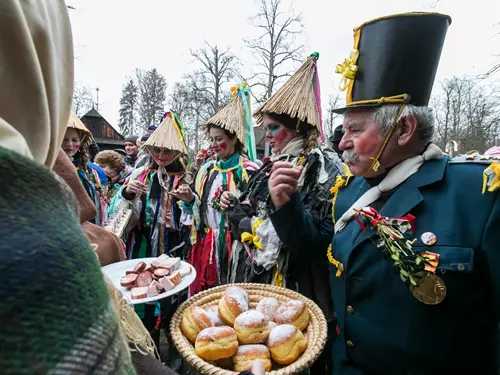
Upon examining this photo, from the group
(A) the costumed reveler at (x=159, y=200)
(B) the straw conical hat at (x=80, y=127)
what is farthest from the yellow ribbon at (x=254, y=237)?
(B) the straw conical hat at (x=80, y=127)

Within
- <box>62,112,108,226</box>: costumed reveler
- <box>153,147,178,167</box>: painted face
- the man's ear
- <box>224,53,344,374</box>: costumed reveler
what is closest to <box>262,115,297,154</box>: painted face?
<box>224,53,344,374</box>: costumed reveler

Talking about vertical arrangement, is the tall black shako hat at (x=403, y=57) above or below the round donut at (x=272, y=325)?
above

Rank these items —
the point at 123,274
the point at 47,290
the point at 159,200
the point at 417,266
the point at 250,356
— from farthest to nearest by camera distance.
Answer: the point at 159,200, the point at 123,274, the point at 250,356, the point at 417,266, the point at 47,290

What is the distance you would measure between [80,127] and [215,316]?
3.03m

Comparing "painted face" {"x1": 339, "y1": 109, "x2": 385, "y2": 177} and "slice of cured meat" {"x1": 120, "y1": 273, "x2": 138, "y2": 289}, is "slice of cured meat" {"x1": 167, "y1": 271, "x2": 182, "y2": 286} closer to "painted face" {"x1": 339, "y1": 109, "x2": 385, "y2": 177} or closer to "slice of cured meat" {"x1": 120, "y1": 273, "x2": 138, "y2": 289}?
"slice of cured meat" {"x1": 120, "y1": 273, "x2": 138, "y2": 289}

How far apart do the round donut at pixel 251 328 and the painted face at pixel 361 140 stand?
0.91m

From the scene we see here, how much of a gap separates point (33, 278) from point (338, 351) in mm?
1656

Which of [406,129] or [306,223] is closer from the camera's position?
[406,129]

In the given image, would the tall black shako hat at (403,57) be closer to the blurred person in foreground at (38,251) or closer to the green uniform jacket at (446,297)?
the green uniform jacket at (446,297)

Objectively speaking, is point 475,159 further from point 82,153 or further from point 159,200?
point 82,153

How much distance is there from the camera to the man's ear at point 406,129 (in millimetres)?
1508

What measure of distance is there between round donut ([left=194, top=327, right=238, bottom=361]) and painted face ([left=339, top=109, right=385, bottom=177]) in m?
1.03

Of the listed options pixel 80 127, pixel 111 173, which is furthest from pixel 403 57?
pixel 111 173

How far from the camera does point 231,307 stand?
66.8 inches
